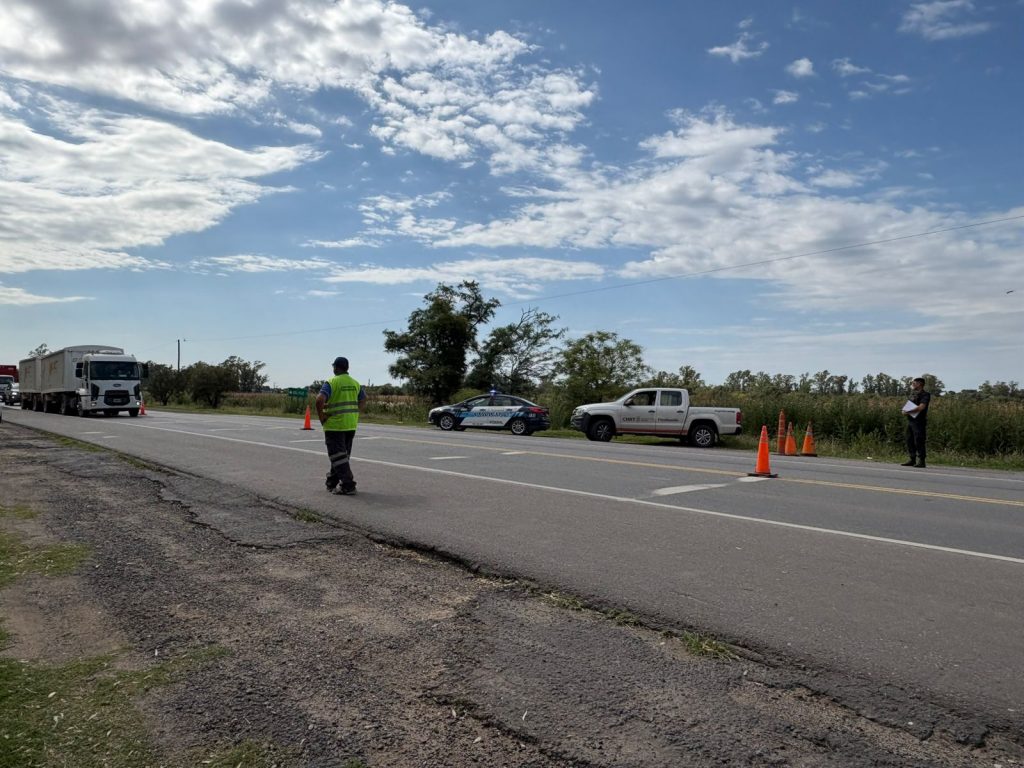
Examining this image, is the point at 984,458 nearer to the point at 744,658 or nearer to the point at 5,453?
the point at 744,658

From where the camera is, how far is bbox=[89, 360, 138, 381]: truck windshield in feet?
114

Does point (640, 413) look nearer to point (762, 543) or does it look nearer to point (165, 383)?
point (762, 543)

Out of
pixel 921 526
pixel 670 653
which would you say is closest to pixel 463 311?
pixel 921 526

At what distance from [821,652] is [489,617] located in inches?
79.2

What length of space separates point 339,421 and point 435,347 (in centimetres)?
4309

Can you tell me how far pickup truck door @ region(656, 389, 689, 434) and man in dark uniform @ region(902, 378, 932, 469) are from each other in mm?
7532

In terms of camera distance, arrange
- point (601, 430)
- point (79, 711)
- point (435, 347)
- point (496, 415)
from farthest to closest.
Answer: point (435, 347) < point (496, 415) < point (601, 430) < point (79, 711)

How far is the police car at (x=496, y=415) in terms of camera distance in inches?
1078

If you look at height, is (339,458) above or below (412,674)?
above

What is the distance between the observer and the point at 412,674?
4.00 meters

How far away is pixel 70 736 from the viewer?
10.7 feet

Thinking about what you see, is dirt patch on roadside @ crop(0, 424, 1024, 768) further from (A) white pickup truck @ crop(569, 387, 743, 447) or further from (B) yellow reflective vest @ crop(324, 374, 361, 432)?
(A) white pickup truck @ crop(569, 387, 743, 447)

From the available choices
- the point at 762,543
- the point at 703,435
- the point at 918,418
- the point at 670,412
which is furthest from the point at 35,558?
the point at 703,435

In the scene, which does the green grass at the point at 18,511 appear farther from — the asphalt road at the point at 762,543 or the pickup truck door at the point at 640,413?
the pickup truck door at the point at 640,413
